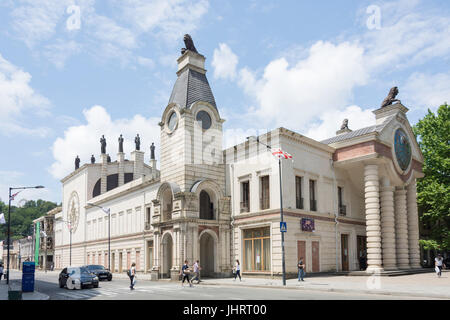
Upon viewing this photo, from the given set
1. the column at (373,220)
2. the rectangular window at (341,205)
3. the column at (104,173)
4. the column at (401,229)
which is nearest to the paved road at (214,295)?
the column at (373,220)

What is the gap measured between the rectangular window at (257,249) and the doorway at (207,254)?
3.23m

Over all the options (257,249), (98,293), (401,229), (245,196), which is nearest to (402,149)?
(401,229)

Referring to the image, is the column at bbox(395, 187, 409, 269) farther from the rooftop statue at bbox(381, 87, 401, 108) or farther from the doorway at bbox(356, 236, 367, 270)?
the rooftop statue at bbox(381, 87, 401, 108)

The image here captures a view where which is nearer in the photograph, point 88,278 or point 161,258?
point 88,278

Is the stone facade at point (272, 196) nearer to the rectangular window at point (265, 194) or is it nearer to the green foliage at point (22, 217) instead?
the rectangular window at point (265, 194)

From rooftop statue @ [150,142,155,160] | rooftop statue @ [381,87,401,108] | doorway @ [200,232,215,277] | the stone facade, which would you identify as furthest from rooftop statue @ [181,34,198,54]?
rooftop statue @ [150,142,155,160]

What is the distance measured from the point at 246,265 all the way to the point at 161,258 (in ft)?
23.4

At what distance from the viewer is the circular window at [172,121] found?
124 ft

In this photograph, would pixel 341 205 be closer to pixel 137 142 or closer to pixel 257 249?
pixel 257 249

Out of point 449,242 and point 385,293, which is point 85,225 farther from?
point 385,293

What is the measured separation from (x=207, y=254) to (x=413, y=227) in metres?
19.5

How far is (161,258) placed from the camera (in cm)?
3656

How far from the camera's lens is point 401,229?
128 ft

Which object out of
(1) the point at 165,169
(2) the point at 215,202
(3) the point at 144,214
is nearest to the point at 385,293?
(2) the point at 215,202
